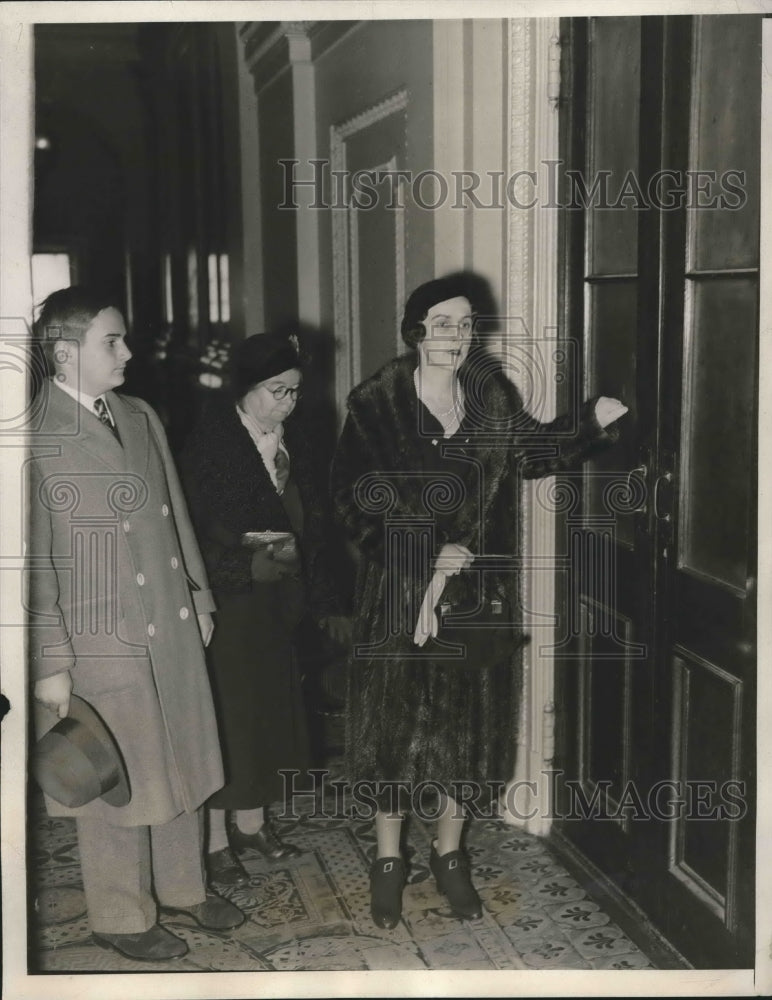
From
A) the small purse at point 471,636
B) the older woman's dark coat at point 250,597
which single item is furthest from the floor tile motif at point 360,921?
the small purse at point 471,636

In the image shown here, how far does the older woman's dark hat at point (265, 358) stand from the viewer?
2.49 metres

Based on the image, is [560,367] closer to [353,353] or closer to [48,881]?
[353,353]

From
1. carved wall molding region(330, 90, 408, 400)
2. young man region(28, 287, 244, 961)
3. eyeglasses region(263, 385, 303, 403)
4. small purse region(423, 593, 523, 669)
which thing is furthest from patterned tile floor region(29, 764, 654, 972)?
carved wall molding region(330, 90, 408, 400)

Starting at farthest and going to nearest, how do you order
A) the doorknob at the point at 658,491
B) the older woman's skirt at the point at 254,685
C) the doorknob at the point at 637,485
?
1. the older woman's skirt at the point at 254,685
2. the doorknob at the point at 637,485
3. the doorknob at the point at 658,491

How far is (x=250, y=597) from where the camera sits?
A: 103 inches

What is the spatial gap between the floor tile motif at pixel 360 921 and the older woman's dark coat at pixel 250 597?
0.28m

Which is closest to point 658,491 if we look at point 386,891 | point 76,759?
point 386,891

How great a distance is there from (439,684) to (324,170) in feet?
5.78

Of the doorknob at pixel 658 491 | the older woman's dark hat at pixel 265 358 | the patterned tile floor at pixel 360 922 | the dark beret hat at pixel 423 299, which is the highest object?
the dark beret hat at pixel 423 299

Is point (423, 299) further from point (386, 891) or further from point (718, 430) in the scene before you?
point (386, 891)

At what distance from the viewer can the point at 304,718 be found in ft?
9.06

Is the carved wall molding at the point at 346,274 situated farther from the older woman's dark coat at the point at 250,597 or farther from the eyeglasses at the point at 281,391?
the older woman's dark coat at the point at 250,597

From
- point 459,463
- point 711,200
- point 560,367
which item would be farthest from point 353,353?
point 711,200

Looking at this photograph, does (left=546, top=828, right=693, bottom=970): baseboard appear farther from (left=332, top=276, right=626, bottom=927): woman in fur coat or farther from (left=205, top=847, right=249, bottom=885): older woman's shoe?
(left=205, top=847, right=249, bottom=885): older woman's shoe
